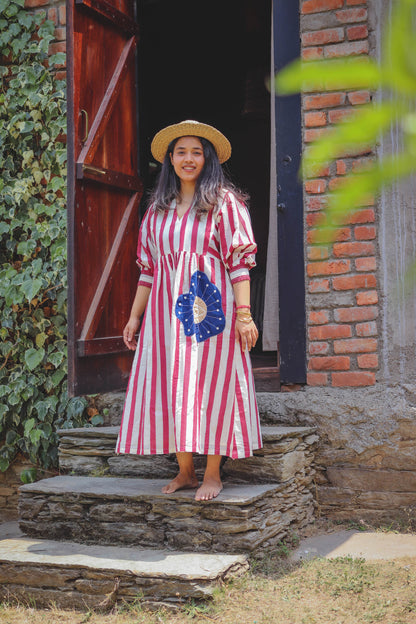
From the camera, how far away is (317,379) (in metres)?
3.59

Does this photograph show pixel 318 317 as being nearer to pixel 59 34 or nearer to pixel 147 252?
pixel 147 252

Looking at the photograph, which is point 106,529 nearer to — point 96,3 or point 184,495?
point 184,495

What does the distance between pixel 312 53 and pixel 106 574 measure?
108 inches

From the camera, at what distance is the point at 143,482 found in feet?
10.7

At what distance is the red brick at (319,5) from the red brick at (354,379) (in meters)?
1.92

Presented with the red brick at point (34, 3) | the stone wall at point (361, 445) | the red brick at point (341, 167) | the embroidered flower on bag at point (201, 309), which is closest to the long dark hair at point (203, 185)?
the embroidered flower on bag at point (201, 309)

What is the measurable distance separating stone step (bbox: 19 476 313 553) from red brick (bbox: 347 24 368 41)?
7.52ft

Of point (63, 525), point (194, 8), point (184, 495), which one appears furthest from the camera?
point (194, 8)

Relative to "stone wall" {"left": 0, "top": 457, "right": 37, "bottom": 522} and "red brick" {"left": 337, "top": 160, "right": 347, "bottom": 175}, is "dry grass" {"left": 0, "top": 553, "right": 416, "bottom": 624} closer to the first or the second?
"stone wall" {"left": 0, "top": 457, "right": 37, "bottom": 522}

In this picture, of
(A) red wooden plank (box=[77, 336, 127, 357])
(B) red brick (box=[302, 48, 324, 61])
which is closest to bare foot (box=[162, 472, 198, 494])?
(A) red wooden plank (box=[77, 336, 127, 357])

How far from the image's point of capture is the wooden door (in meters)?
3.41

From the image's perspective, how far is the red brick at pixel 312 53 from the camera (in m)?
3.58

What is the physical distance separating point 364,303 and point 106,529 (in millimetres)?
1694

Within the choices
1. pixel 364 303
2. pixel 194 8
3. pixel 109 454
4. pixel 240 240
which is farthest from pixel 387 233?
pixel 194 8
